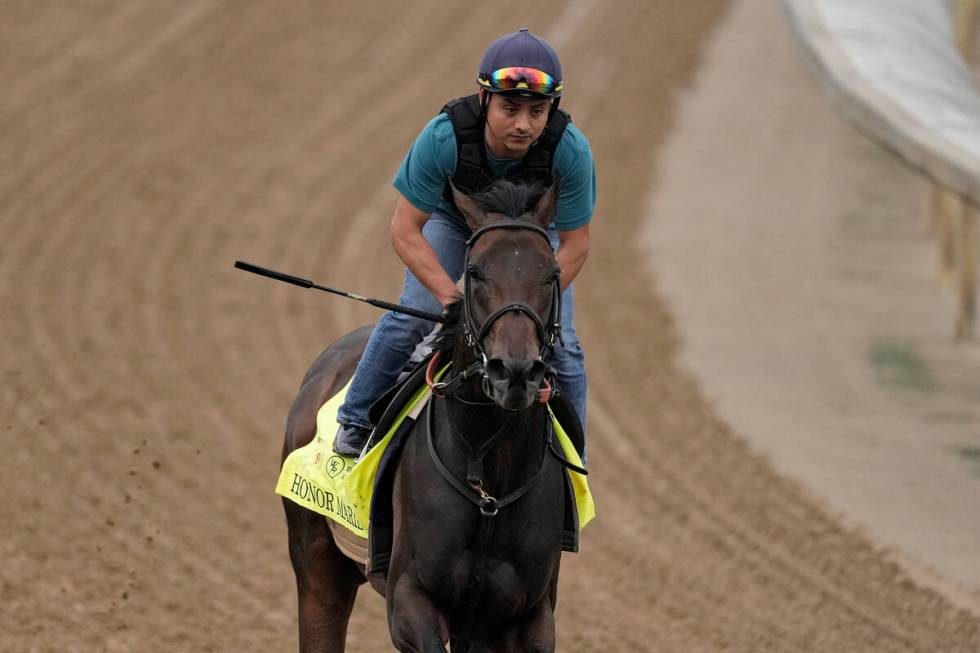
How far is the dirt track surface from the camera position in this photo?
9.84m

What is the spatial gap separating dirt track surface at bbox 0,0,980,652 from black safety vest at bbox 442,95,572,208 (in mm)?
4102

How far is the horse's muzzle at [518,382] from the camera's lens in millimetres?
5095

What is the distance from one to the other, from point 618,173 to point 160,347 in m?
8.50

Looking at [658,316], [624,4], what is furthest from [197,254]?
[624,4]

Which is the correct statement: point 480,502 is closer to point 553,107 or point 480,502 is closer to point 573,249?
point 573,249

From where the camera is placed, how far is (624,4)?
2638cm

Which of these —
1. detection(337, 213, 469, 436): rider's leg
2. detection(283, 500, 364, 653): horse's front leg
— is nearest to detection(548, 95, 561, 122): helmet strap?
detection(337, 213, 469, 436): rider's leg

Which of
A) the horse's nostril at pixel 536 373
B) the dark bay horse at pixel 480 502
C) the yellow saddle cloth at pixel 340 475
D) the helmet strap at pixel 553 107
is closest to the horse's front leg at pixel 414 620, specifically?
the dark bay horse at pixel 480 502

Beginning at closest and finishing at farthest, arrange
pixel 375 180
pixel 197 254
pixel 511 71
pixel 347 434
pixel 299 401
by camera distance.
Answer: pixel 511 71
pixel 347 434
pixel 299 401
pixel 197 254
pixel 375 180

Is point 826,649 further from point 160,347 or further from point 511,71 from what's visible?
point 160,347

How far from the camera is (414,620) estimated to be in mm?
5875

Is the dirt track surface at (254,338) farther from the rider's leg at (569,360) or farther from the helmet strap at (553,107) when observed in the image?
the helmet strap at (553,107)

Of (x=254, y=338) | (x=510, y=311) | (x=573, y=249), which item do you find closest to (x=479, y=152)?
(x=573, y=249)

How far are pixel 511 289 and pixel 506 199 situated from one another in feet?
1.57
